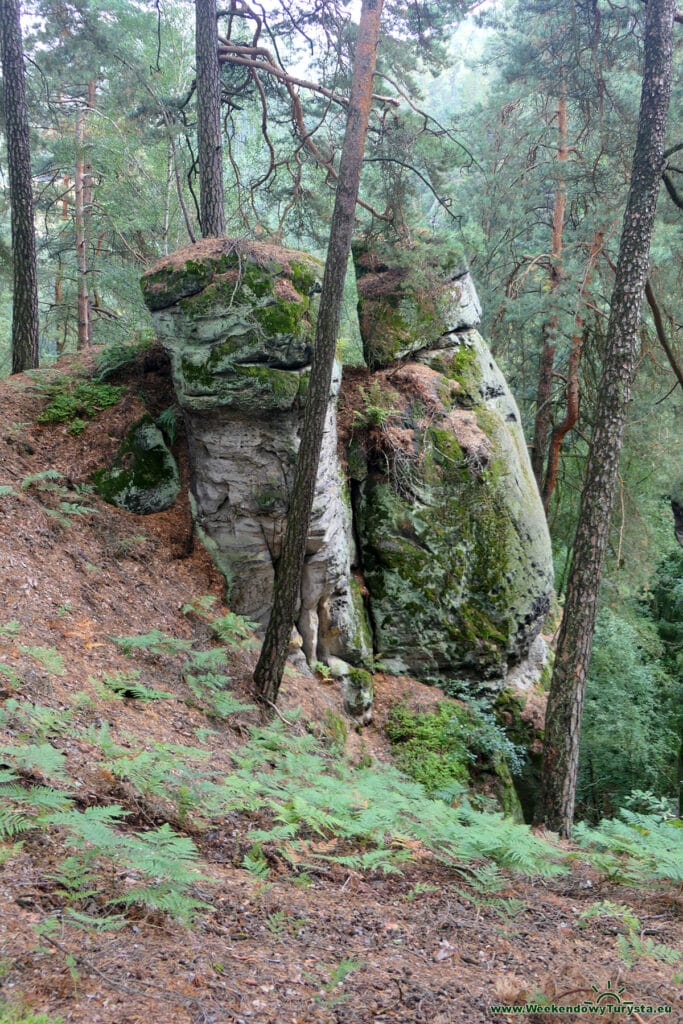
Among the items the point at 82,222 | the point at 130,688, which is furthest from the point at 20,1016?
the point at 82,222

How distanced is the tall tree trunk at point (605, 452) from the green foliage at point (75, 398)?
6.69m

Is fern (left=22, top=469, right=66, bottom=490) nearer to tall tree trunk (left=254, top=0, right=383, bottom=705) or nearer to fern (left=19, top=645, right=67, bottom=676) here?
fern (left=19, top=645, right=67, bottom=676)

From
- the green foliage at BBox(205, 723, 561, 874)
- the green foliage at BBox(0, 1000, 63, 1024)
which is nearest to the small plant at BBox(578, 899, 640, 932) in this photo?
the green foliage at BBox(205, 723, 561, 874)

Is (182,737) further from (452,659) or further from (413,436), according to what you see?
(413,436)

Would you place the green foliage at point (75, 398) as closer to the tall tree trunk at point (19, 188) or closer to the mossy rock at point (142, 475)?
the mossy rock at point (142, 475)

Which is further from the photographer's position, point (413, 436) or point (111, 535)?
point (413, 436)

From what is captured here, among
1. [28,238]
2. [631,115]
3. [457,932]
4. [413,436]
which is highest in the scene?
[631,115]

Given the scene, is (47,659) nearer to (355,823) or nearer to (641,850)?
(355,823)

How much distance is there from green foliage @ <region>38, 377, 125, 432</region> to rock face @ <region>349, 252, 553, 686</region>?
3756mm

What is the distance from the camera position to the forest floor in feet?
8.32

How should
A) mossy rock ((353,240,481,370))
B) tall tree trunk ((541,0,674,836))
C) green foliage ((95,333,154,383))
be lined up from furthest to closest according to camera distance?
mossy rock ((353,240,481,370)), green foliage ((95,333,154,383)), tall tree trunk ((541,0,674,836))

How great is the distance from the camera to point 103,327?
683 inches

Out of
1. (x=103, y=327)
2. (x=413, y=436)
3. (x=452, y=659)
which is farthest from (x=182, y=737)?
(x=103, y=327)

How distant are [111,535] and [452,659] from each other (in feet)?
17.8
